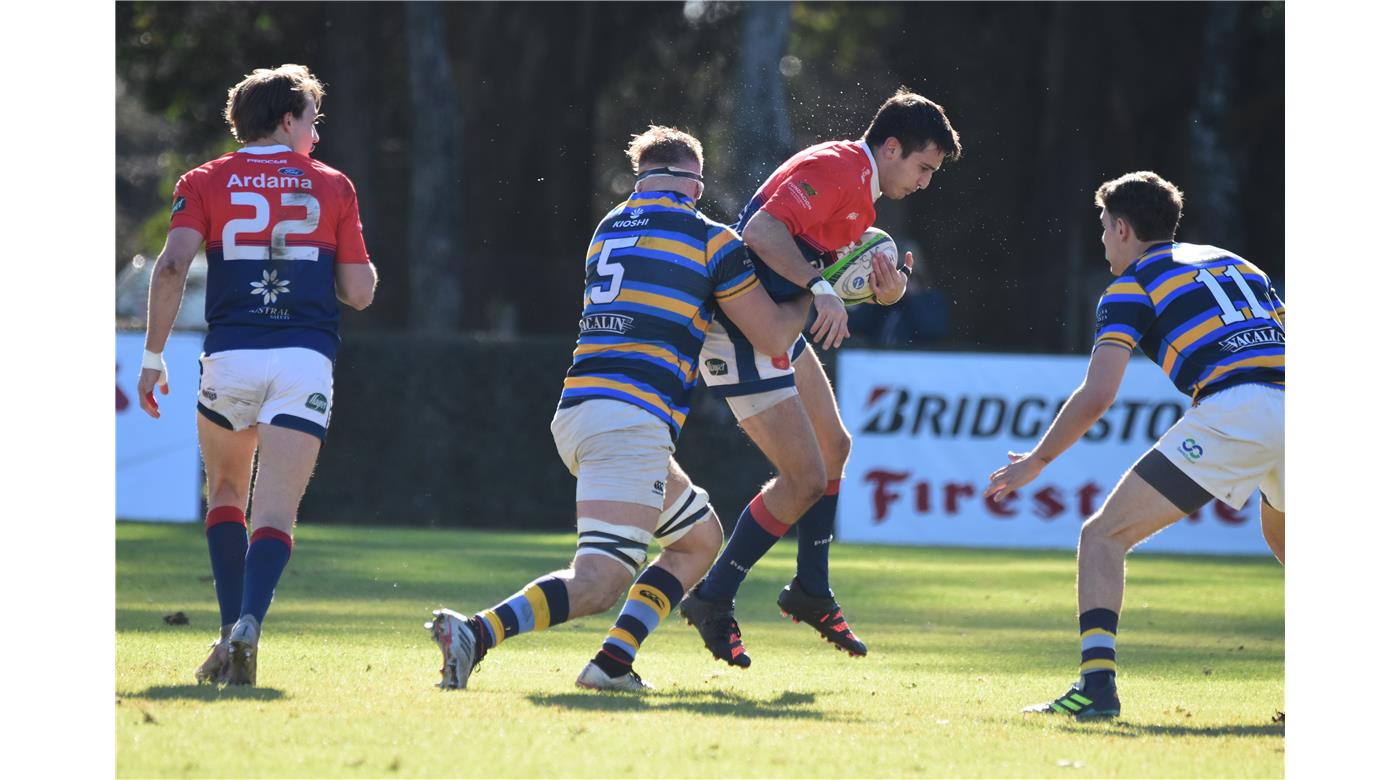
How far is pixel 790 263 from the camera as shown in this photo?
711cm

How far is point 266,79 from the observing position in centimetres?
668

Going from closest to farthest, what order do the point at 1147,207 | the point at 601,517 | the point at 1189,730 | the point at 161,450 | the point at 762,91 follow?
the point at 1189,730 → the point at 601,517 → the point at 1147,207 → the point at 161,450 → the point at 762,91

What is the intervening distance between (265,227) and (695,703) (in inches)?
85.1

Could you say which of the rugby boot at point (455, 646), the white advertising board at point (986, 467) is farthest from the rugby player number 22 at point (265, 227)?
the white advertising board at point (986, 467)

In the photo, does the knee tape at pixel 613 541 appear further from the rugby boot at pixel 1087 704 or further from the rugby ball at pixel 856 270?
the rugby ball at pixel 856 270

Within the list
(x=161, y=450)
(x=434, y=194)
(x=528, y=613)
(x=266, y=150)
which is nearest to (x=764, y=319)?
(x=528, y=613)

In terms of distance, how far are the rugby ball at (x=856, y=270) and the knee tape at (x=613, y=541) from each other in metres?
1.61

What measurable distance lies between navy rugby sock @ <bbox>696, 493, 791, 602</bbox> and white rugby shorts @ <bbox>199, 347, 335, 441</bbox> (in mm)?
1712

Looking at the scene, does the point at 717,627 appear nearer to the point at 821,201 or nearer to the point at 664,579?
the point at 664,579

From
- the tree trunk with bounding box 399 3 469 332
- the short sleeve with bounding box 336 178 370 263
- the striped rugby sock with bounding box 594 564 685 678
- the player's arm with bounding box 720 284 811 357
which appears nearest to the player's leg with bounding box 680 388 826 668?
the player's arm with bounding box 720 284 811 357

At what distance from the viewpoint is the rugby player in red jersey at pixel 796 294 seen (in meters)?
7.27

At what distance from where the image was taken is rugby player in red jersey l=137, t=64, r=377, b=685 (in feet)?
21.3
